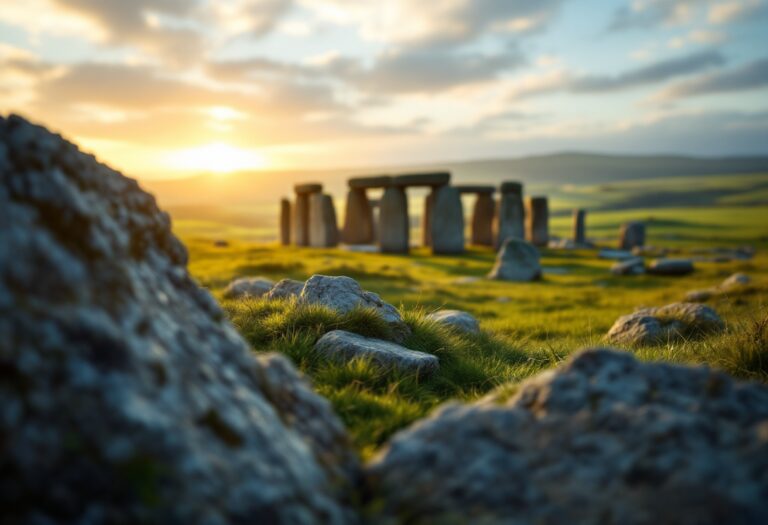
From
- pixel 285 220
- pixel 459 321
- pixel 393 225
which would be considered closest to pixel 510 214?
pixel 393 225

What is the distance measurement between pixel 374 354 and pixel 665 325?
5164 mm

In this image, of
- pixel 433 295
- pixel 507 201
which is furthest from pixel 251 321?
pixel 507 201

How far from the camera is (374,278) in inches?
729

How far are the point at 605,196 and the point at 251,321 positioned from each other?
156 meters

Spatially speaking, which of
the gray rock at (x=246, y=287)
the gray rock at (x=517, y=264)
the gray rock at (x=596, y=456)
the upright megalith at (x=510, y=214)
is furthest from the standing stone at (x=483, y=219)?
the gray rock at (x=596, y=456)

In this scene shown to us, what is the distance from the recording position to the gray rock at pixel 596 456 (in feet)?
6.34

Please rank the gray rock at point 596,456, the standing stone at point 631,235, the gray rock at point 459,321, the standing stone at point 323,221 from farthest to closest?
the standing stone at point 631,235 < the standing stone at point 323,221 < the gray rock at point 459,321 < the gray rock at point 596,456

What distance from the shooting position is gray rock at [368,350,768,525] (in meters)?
1.93

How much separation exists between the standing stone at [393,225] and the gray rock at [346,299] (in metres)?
23.9

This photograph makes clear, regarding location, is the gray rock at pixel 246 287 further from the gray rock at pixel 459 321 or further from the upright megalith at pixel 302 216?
the upright megalith at pixel 302 216

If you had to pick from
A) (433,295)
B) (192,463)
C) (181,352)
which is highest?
(181,352)

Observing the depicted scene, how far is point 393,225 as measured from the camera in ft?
100

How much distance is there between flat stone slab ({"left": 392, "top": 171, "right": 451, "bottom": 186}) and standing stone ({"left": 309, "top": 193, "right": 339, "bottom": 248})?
4.72m

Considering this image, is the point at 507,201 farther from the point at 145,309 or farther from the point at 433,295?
the point at 145,309
